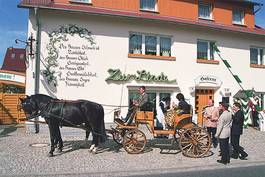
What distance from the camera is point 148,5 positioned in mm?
18422

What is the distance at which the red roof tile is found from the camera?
49.7 m

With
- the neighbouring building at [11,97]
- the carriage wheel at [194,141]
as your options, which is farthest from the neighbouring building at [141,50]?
the carriage wheel at [194,141]

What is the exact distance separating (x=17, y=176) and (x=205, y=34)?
13.9 m

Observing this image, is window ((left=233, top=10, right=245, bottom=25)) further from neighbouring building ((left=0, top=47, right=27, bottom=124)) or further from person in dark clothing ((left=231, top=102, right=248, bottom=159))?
neighbouring building ((left=0, top=47, right=27, bottom=124))

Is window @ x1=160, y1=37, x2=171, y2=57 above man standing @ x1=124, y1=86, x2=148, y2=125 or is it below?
above

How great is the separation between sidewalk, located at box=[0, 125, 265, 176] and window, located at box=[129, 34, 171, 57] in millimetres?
5778

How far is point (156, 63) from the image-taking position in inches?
686

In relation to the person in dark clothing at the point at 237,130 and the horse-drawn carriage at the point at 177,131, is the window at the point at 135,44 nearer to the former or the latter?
the horse-drawn carriage at the point at 177,131

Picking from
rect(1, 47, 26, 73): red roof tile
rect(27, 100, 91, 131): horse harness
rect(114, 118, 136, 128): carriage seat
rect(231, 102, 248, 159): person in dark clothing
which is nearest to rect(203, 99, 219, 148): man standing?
rect(231, 102, 248, 159): person in dark clothing

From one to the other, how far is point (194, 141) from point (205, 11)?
11.8 meters

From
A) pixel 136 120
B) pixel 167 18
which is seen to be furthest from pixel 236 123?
pixel 167 18

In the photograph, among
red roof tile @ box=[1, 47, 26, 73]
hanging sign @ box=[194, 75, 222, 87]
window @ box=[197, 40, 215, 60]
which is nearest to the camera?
hanging sign @ box=[194, 75, 222, 87]

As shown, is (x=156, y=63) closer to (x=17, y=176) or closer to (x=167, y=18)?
(x=167, y=18)

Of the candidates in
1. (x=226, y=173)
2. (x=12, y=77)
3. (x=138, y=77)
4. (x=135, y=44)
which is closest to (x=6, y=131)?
(x=12, y=77)
